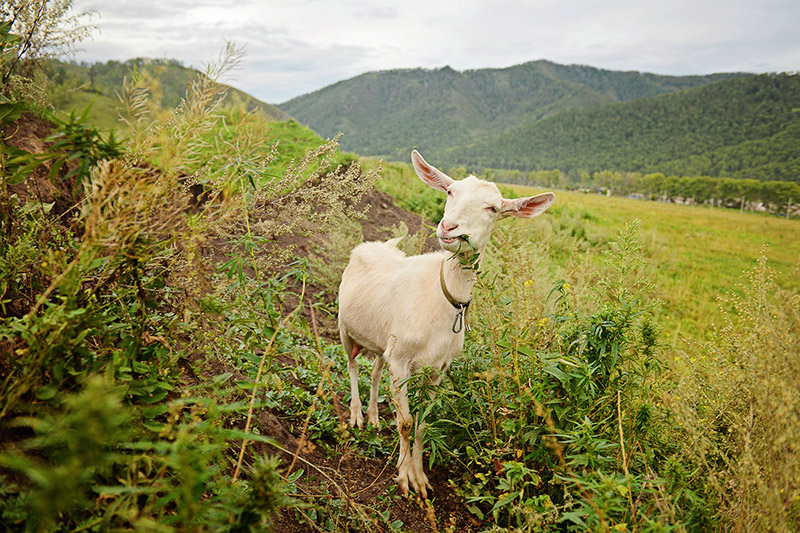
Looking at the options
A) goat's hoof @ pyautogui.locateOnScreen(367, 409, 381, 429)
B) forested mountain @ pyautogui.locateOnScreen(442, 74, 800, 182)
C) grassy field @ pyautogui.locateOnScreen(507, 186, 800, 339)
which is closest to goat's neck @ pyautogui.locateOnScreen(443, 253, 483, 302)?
grassy field @ pyautogui.locateOnScreen(507, 186, 800, 339)

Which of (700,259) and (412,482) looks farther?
(700,259)

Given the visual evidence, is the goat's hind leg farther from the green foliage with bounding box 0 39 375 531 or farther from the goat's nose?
the goat's nose

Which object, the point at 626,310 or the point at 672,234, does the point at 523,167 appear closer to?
the point at 672,234

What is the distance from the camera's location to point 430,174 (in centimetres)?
360

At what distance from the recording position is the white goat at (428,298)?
2941 mm

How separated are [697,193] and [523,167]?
315 ft

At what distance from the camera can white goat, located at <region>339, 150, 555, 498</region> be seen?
2941 mm

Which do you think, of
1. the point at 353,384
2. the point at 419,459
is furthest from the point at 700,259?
the point at 419,459

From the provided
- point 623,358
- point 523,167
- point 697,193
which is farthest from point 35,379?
point 523,167

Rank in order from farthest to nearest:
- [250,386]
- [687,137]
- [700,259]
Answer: [687,137]
[700,259]
[250,386]

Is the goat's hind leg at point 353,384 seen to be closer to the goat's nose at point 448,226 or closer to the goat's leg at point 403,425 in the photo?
the goat's leg at point 403,425

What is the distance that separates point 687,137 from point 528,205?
7291 inches

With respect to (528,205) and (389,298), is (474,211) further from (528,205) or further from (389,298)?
(389,298)

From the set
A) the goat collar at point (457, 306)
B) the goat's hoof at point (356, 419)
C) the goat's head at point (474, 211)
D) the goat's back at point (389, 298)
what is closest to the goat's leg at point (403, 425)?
the goat's back at point (389, 298)
